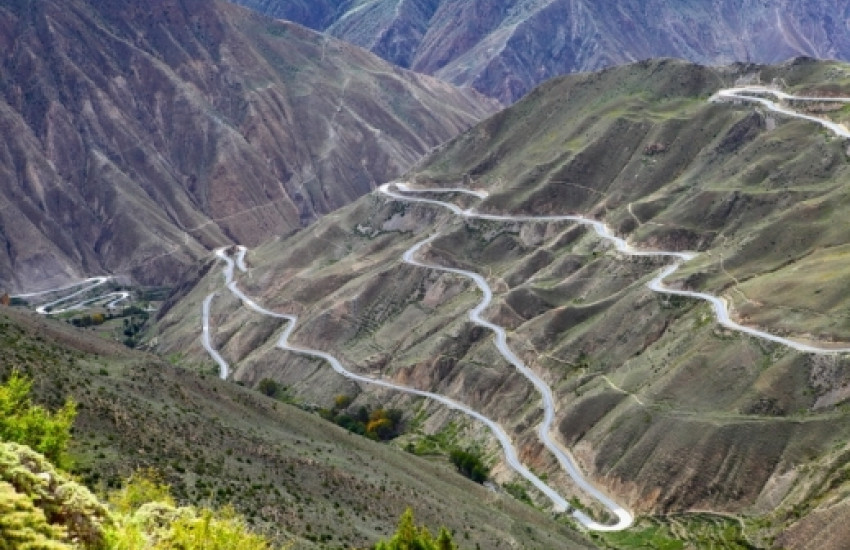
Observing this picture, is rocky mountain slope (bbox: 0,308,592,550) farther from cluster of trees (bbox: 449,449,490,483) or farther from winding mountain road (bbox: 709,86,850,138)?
winding mountain road (bbox: 709,86,850,138)

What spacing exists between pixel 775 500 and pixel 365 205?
123 meters

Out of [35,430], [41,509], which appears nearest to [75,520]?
[41,509]

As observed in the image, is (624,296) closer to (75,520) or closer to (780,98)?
(780,98)

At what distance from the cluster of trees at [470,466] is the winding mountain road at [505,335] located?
125 inches

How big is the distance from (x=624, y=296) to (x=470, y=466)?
31.8 m

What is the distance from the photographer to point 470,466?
105312mm

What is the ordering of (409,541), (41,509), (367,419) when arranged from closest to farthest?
(41,509), (409,541), (367,419)

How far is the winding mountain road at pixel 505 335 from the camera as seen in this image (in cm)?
9506

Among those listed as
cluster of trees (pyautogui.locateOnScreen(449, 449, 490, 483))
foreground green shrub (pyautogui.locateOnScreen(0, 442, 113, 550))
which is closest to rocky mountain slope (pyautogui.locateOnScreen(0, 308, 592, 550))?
cluster of trees (pyautogui.locateOnScreen(449, 449, 490, 483))

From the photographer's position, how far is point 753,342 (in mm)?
97000

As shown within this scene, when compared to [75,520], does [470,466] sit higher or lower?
lower

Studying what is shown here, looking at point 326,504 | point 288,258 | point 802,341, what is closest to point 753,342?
point 802,341

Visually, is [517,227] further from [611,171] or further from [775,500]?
[775,500]

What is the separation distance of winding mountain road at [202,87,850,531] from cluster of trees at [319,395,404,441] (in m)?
4.95
